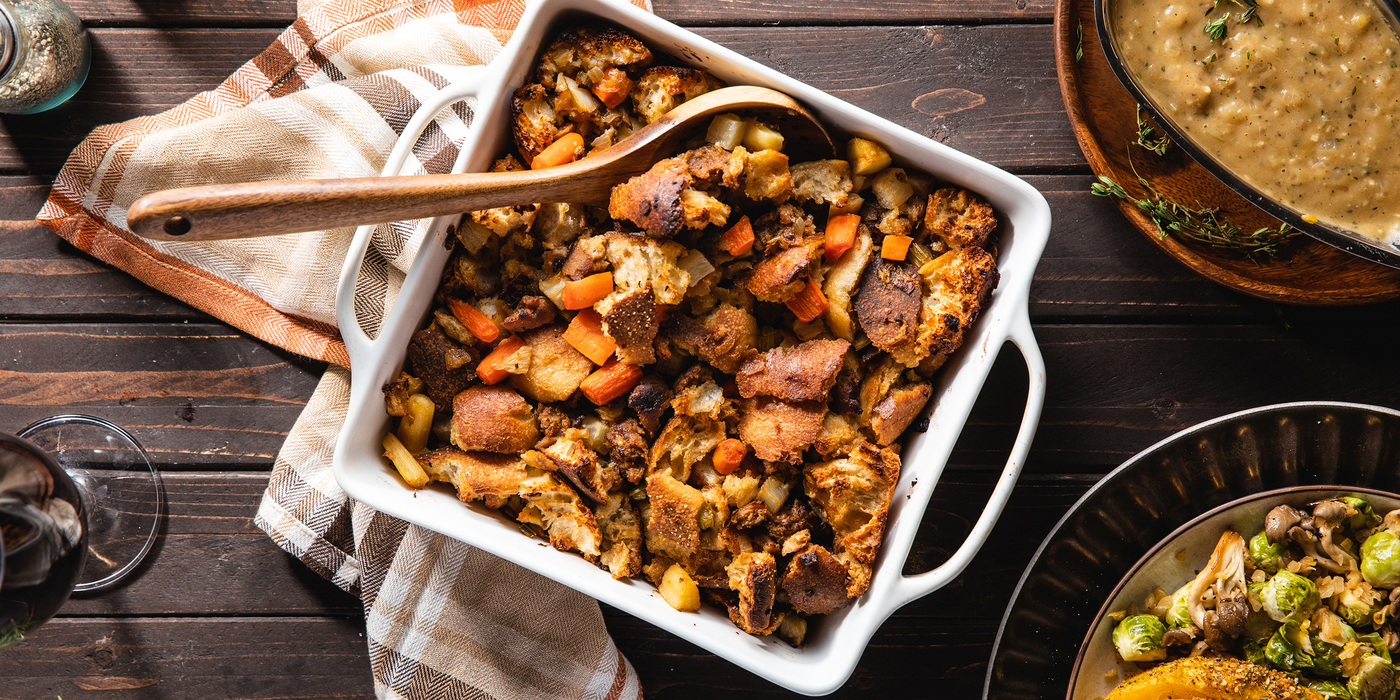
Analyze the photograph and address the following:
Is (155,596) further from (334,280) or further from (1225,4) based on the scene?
(1225,4)

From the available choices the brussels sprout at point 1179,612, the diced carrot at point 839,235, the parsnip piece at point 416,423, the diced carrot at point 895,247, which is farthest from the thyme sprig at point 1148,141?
the parsnip piece at point 416,423

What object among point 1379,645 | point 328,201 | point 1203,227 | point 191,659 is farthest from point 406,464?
point 1379,645

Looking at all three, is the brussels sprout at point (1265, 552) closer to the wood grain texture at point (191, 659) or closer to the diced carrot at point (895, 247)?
the diced carrot at point (895, 247)

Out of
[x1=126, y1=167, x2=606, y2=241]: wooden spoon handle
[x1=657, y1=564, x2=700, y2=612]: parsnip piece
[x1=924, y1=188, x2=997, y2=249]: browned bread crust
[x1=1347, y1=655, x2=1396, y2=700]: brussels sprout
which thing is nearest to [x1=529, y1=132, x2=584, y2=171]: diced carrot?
[x1=126, y1=167, x2=606, y2=241]: wooden spoon handle

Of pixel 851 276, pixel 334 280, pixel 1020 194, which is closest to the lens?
pixel 1020 194

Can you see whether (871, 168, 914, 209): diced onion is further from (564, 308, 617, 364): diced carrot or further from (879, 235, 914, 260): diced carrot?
(564, 308, 617, 364): diced carrot

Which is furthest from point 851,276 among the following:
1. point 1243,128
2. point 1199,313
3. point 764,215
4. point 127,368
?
point 127,368

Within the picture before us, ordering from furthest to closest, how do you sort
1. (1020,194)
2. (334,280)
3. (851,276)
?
(334,280), (851,276), (1020,194)
